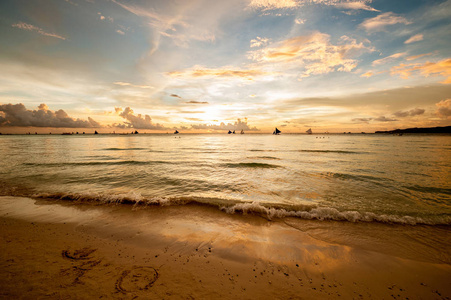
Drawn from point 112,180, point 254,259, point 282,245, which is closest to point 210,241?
point 254,259

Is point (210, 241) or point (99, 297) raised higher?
point (99, 297)

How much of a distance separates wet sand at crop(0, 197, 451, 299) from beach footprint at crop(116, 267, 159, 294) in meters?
0.02

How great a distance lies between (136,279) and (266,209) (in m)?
5.89

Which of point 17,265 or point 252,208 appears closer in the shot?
point 17,265

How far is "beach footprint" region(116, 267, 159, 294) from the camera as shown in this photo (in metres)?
3.69

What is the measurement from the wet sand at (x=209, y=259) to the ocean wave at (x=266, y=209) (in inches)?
19.2

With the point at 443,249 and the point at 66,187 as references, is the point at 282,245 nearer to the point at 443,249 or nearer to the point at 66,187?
the point at 443,249

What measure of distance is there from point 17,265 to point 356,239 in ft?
33.1

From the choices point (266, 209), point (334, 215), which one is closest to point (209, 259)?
point (266, 209)

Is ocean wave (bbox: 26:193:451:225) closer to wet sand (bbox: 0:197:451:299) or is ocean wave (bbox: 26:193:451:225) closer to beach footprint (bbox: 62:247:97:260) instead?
wet sand (bbox: 0:197:451:299)

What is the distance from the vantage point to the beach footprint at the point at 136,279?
145 inches

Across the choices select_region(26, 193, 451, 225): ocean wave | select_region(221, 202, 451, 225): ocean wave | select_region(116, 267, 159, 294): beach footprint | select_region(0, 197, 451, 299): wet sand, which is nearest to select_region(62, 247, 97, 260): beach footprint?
select_region(0, 197, 451, 299): wet sand

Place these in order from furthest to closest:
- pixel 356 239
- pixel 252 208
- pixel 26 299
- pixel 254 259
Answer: pixel 252 208 → pixel 356 239 → pixel 254 259 → pixel 26 299

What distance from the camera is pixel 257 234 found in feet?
21.0
